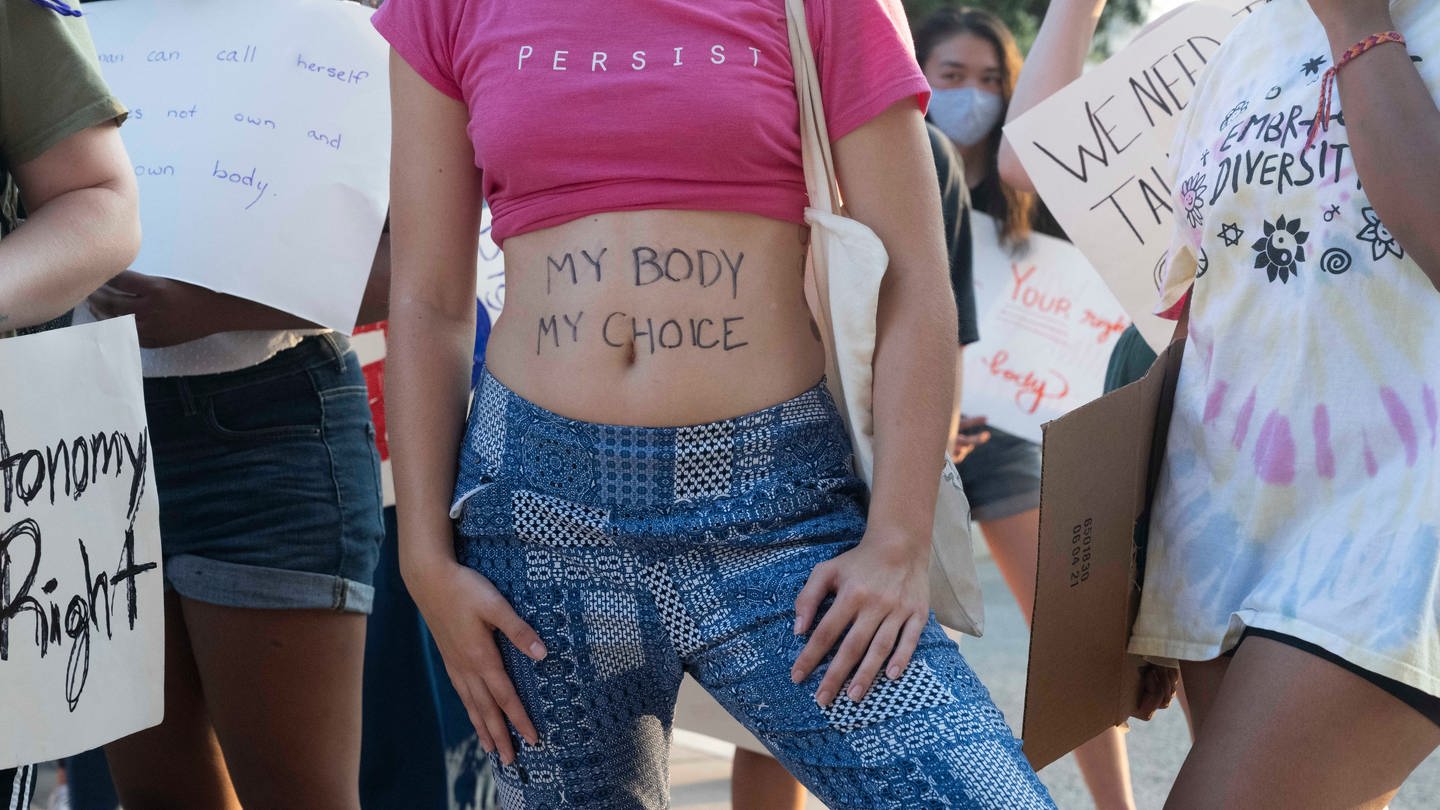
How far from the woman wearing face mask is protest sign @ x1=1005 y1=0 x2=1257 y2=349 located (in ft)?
2.71

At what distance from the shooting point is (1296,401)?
6.05 feet

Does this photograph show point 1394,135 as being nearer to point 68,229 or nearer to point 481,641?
point 481,641

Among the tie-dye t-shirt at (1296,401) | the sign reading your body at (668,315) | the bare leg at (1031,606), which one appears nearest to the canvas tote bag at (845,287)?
the sign reading your body at (668,315)

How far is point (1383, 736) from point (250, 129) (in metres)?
1.93

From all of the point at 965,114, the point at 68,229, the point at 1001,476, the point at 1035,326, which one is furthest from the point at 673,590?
the point at 965,114

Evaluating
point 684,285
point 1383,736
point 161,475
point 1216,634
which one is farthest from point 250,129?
point 1383,736

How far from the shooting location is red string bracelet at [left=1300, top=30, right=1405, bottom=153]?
1.78 metres

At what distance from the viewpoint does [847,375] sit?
1.85 m

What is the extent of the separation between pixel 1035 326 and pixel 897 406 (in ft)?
7.41

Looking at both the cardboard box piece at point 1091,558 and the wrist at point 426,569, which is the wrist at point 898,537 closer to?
the cardboard box piece at point 1091,558

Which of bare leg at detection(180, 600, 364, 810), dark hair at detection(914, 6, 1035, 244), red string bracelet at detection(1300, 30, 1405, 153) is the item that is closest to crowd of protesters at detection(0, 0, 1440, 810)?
red string bracelet at detection(1300, 30, 1405, 153)

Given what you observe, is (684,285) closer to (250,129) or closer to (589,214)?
(589,214)

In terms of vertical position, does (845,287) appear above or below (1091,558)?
above

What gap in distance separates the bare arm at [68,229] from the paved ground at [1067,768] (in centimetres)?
271
